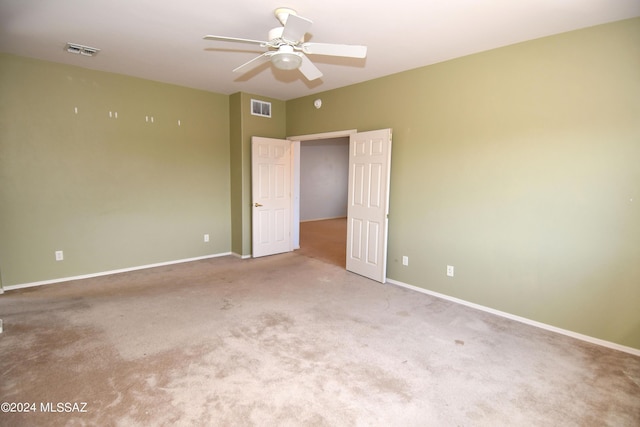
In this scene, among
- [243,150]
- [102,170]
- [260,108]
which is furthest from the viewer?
[260,108]

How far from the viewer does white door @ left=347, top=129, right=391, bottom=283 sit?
4.30 meters

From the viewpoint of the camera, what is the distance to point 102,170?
4449mm

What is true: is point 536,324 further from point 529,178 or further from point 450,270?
point 529,178

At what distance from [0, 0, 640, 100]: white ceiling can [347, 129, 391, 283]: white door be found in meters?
0.98

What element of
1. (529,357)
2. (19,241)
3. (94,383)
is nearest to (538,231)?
(529,357)

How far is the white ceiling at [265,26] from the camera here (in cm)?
256

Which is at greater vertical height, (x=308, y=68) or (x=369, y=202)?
(x=308, y=68)

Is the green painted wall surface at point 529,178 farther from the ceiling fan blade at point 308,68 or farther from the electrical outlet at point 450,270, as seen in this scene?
the ceiling fan blade at point 308,68

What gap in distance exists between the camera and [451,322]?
3.31m

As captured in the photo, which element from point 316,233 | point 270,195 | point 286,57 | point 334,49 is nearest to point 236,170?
point 270,195

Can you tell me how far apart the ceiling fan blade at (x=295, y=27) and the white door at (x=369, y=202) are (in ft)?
6.91

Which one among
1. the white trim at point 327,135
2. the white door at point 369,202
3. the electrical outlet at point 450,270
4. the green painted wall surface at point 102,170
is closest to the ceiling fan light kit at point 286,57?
the white door at point 369,202

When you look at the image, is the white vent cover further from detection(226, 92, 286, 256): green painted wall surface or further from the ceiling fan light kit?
the ceiling fan light kit

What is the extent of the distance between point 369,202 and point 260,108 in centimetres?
259
